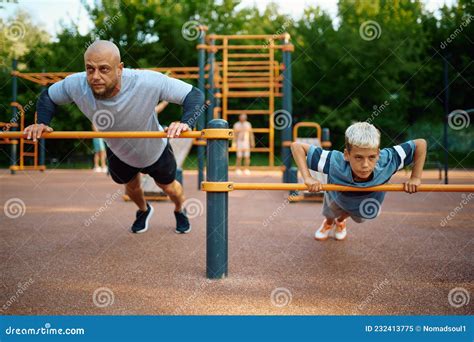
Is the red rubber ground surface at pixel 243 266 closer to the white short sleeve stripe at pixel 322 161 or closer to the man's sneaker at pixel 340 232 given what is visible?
the man's sneaker at pixel 340 232

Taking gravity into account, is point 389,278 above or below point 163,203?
above

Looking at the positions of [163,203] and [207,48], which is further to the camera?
[207,48]

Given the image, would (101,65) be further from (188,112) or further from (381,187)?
(381,187)

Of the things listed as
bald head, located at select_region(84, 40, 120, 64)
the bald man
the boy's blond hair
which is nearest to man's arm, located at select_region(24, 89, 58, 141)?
the bald man

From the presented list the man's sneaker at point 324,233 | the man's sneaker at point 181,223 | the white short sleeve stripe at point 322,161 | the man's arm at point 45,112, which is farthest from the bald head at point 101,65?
the man's sneaker at point 324,233

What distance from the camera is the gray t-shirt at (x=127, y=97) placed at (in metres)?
2.71

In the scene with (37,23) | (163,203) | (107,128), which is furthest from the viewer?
(37,23)

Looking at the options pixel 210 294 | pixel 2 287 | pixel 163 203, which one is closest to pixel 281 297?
pixel 210 294

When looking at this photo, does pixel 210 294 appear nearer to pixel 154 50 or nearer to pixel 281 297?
pixel 281 297

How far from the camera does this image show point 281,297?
2221 mm

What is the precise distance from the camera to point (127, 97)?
9.05ft

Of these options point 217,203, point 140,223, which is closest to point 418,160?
point 217,203

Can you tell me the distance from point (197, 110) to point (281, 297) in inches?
41.5

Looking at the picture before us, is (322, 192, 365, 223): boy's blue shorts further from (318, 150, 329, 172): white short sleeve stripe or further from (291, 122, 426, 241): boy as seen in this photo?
(318, 150, 329, 172): white short sleeve stripe
